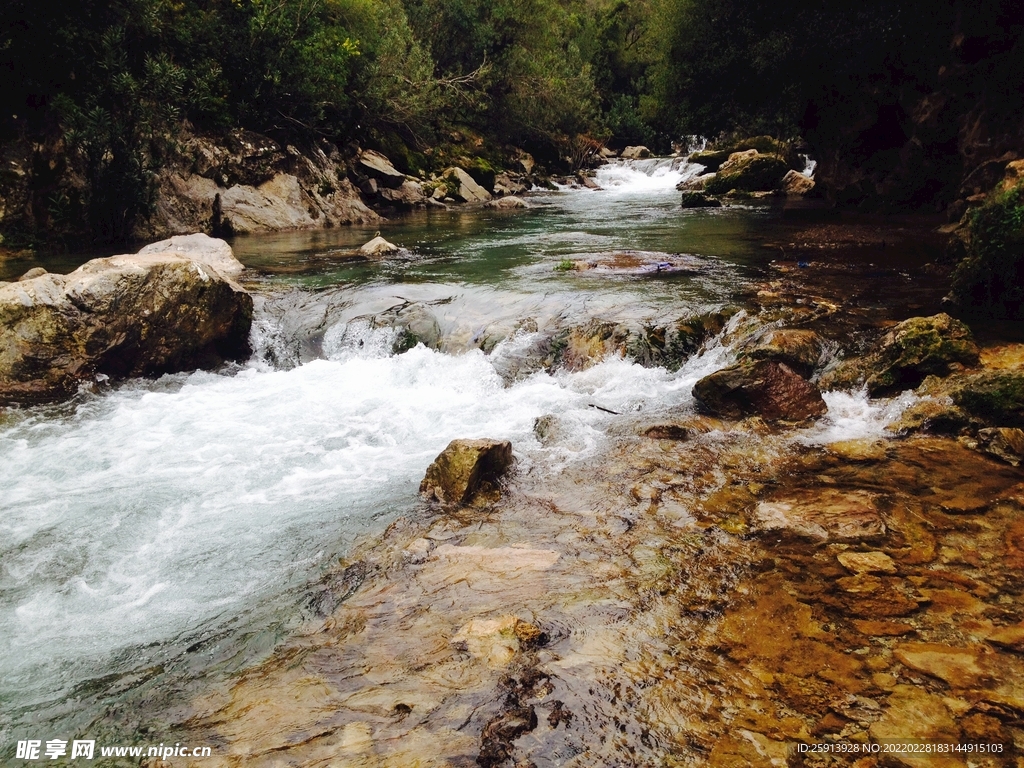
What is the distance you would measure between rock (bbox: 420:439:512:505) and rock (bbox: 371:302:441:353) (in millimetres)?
3852

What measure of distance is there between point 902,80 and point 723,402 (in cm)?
1390

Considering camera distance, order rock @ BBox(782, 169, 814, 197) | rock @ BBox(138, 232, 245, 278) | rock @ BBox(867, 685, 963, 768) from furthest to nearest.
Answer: rock @ BBox(782, 169, 814, 197)
rock @ BBox(138, 232, 245, 278)
rock @ BBox(867, 685, 963, 768)

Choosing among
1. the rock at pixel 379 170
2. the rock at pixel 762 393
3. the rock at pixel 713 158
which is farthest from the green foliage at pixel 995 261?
the rock at pixel 713 158

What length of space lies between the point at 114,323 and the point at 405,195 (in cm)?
1719

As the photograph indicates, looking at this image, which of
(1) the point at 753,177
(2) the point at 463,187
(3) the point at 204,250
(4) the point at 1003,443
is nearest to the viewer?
(4) the point at 1003,443

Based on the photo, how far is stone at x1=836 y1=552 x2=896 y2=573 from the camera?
3623mm

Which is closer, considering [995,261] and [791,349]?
[791,349]

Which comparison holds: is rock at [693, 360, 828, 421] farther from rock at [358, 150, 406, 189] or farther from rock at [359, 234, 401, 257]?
rock at [358, 150, 406, 189]

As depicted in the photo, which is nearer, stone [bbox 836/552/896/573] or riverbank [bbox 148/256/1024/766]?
riverbank [bbox 148/256/1024/766]

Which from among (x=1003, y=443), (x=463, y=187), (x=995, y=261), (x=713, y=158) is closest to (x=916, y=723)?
(x=1003, y=443)

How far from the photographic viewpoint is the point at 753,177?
24.1 metres

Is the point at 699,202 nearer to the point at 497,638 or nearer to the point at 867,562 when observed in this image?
the point at 867,562

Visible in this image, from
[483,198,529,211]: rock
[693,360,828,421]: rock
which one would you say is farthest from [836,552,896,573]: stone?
[483,198,529,211]: rock

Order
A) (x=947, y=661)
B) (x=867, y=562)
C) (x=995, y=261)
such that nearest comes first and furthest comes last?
1. (x=947, y=661)
2. (x=867, y=562)
3. (x=995, y=261)
